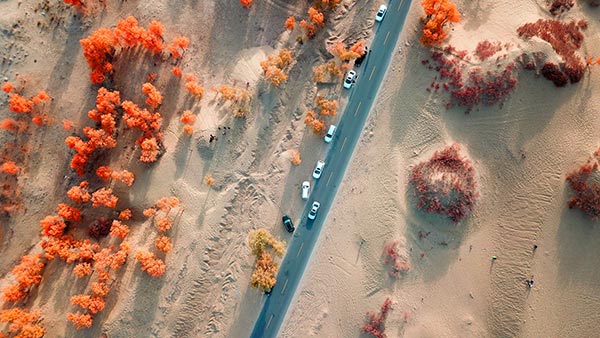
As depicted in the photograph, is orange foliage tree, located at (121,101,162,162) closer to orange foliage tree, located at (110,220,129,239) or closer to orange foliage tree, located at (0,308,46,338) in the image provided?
orange foliage tree, located at (110,220,129,239)

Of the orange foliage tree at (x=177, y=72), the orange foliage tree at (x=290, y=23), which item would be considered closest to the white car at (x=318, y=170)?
the orange foliage tree at (x=290, y=23)

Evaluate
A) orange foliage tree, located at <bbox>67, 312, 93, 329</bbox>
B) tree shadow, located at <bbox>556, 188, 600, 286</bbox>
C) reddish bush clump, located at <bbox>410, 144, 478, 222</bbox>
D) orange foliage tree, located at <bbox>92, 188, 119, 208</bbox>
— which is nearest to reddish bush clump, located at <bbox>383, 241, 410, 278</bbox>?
reddish bush clump, located at <bbox>410, 144, 478, 222</bbox>

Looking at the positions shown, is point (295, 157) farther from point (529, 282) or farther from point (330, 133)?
point (529, 282)

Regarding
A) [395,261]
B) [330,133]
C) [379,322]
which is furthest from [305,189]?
[379,322]

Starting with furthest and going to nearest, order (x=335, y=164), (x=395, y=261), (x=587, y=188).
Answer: (x=335, y=164) → (x=395, y=261) → (x=587, y=188)

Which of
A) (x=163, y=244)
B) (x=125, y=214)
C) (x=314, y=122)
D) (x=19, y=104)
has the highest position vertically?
(x=314, y=122)
